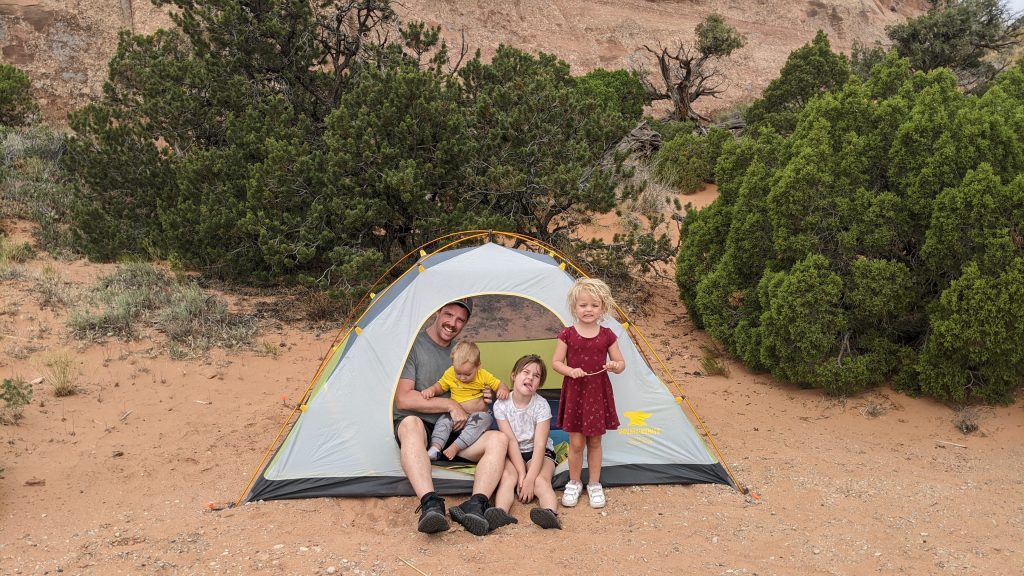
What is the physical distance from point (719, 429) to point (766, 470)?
82cm

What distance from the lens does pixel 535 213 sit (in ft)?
27.5

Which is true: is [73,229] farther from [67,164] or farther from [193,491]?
[193,491]

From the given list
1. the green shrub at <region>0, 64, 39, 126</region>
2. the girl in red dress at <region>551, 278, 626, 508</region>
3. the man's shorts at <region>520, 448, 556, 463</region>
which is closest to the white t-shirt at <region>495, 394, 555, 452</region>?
the man's shorts at <region>520, 448, 556, 463</region>

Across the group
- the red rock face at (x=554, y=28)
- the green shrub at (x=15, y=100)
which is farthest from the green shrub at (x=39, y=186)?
the red rock face at (x=554, y=28)

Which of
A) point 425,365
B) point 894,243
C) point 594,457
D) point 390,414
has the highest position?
point 894,243

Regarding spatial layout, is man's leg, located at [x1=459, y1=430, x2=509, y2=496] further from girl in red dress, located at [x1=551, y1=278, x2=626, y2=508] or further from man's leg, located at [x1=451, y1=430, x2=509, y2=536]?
girl in red dress, located at [x1=551, y1=278, x2=626, y2=508]

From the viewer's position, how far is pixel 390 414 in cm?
462

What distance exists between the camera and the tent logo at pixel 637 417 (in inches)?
190

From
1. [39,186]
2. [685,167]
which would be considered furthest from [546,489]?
[685,167]

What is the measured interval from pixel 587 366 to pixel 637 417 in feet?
2.63

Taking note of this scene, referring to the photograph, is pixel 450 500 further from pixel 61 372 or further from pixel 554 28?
pixel 554 28

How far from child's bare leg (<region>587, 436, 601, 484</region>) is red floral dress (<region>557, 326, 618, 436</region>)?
0.41 feet

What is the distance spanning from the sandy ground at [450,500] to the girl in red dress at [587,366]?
52cm

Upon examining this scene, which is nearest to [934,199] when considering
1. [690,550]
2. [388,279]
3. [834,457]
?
[834,457]
